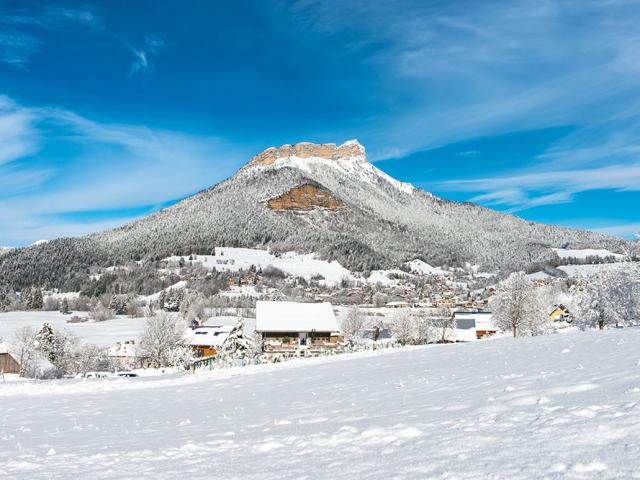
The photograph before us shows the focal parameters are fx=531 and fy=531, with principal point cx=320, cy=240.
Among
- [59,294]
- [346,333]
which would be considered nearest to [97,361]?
[346,333]

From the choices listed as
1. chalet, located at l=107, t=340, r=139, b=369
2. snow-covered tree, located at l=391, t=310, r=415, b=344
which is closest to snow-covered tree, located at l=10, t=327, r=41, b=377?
chalet, located at l=107, t=340, r=139, b=369

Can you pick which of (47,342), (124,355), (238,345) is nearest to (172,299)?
(124,355)

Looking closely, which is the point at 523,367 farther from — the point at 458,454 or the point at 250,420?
the point at 458,454

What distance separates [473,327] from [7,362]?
8357cm

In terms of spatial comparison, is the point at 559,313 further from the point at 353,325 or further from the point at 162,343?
the point at 162,343

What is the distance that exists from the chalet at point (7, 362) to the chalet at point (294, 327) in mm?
30390

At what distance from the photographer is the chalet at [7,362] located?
61.6m

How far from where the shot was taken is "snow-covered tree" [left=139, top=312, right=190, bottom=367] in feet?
237

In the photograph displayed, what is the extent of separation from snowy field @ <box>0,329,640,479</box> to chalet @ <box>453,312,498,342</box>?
88.7 meters

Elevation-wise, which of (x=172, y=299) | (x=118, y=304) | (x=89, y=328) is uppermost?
(x=172, y=299)

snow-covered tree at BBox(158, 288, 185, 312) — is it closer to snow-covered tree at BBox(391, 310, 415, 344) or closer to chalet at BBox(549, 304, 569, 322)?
snow-covered tree at BBox(391, 310, 415, 344)

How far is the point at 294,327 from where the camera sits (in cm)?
7812

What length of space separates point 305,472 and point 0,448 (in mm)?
8261

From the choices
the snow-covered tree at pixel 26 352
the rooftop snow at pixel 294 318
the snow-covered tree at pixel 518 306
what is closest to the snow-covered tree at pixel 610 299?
the snow-covered tree at pixel 518 306
